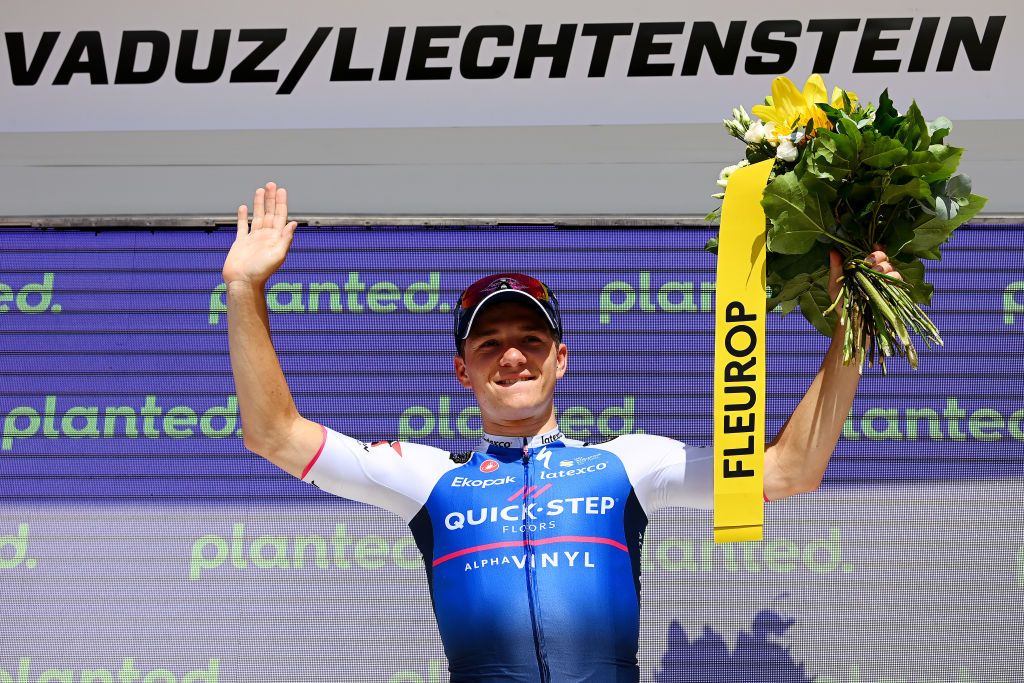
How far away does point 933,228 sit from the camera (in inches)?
95.0

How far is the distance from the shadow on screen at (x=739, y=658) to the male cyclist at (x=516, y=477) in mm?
1246

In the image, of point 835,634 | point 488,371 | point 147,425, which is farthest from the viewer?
point 147,425

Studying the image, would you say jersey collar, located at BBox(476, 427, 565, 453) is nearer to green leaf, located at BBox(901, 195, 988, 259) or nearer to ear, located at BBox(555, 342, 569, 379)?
ear, located at BBox(555, 342, 569, 379)

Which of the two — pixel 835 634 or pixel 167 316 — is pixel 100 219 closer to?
pixel 167 316

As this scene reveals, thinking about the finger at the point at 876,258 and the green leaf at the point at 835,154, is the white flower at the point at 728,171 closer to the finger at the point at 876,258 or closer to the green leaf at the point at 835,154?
the green leaf at the point at 835,154

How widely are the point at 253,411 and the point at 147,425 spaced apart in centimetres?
164

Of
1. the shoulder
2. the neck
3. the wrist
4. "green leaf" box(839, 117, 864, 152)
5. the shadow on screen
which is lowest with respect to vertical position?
the shadow on screen

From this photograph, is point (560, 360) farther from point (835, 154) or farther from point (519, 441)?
point (835, 154)

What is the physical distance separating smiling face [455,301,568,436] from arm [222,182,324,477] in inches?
A: 15.8

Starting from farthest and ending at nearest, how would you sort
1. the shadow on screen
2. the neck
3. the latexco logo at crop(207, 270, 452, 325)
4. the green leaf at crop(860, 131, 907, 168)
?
the latexco logo at crop(207, 270, 452, 325) < the shadow on screen < the neck < the green leaf at crop(860, 131, 907, 168)

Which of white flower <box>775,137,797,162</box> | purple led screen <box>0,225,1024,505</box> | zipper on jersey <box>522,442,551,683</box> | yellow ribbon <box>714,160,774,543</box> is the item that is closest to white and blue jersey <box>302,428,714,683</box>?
zipper on jersey <box>522,442,551,683</box>

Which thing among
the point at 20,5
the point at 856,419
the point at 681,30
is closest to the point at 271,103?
the point at 20,5

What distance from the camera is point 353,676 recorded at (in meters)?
3.76

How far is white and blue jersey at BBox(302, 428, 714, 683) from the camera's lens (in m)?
2.41
